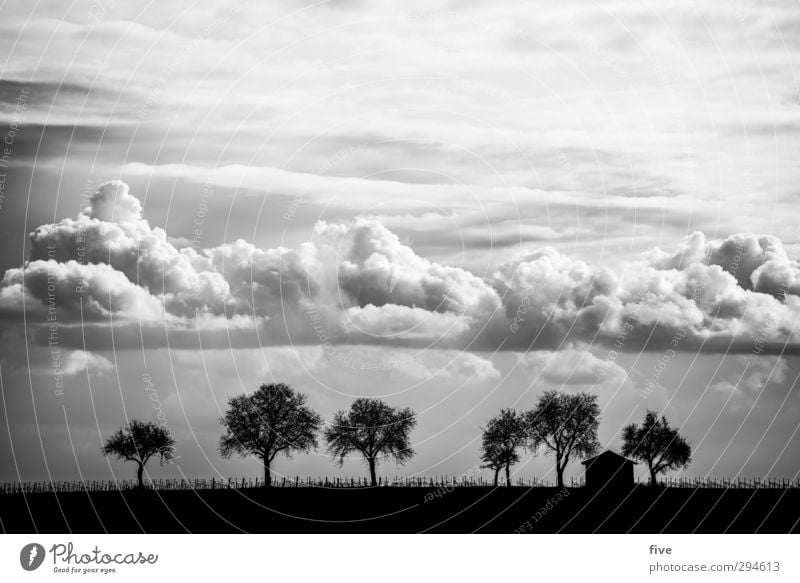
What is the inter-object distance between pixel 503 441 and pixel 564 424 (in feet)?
25.3

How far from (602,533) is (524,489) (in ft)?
56.4

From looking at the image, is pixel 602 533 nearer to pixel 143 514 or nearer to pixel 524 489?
pixel 524 489

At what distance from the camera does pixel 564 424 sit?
78625 millimetres

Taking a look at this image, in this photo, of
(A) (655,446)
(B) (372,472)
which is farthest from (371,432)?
(A) (655,446)

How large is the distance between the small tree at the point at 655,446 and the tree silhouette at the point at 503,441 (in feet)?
26.8

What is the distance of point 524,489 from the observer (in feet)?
217

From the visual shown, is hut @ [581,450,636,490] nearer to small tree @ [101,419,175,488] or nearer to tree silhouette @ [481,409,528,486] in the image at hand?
tree silhouette @ [481,409,528,486]

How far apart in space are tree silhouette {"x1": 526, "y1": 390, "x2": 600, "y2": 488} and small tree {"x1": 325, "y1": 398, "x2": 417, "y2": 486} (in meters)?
12.0

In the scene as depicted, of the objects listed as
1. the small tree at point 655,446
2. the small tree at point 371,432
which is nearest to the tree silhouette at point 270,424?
the small tree at point 371,432

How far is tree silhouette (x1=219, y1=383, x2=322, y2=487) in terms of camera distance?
68500 millimetres
